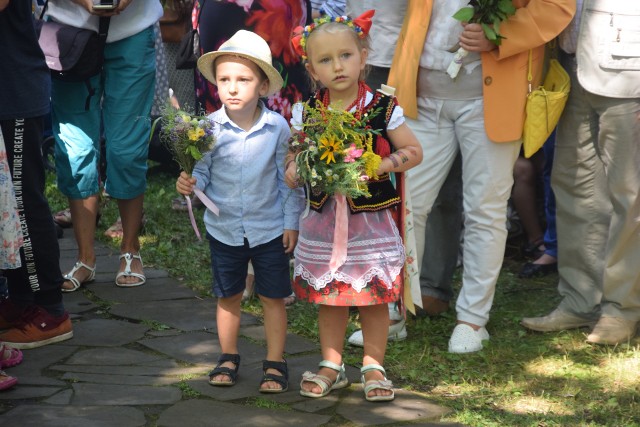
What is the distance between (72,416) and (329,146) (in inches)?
57.1

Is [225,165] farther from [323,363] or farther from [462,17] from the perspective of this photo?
[462,17]

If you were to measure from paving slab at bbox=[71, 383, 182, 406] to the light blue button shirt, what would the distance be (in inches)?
26.9

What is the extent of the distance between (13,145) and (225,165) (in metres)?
1.02

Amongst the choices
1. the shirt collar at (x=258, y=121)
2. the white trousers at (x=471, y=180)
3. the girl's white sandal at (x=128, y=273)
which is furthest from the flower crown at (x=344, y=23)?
the girl's white sandal at (x=128, y=273)

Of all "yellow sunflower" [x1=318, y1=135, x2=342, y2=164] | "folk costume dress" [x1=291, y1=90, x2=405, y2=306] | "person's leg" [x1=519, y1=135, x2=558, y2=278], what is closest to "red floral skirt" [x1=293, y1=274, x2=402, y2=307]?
"folk costume dress" [x1=291, y1=90, x2=405, y2=306]

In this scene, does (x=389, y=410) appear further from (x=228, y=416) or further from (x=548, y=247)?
(x=548, y=247)

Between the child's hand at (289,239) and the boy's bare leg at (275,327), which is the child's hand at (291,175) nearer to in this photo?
the child's hand at (289,239)

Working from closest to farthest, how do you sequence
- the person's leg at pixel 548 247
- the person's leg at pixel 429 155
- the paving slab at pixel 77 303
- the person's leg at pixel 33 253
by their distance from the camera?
the person's leg at pixel 33 253 < the person's leg at pixel 429 155 < the paving slab at pixel 77 303 < the person's leg at pixel 548 247

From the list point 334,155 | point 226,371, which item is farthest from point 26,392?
point 334,155

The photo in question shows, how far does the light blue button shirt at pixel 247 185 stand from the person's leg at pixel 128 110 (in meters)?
1.38

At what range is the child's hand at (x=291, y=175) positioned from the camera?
4.33 meters

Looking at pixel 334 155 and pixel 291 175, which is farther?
pixel 291 175

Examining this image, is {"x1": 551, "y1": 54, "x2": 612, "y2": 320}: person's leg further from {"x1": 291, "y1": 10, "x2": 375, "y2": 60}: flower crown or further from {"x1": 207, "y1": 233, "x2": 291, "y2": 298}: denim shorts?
{"x1": 207, "y1": 233, "x2": 291, "y2": 298}: denim shorts

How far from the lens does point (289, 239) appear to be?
4492 millimetres
